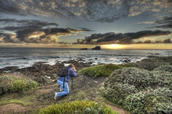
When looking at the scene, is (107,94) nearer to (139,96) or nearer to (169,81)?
(139,96)

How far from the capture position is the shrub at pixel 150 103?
176 inches

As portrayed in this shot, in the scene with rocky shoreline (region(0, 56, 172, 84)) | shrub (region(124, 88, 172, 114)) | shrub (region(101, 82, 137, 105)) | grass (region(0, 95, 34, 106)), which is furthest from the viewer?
rocky shoreline (region(0, 56, 172, 84))

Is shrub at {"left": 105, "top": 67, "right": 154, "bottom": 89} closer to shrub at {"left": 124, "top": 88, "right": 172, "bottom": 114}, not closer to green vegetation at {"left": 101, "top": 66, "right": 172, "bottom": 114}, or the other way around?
green vegetation at {"left": 101, "top": 66, "right": 172, "bottom": 114}

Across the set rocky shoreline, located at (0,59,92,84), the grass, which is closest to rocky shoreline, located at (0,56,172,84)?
rocky shoreline, located at (0,59,92,84)

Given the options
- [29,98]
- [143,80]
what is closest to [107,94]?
[143,80]

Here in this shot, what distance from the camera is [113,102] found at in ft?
20.4

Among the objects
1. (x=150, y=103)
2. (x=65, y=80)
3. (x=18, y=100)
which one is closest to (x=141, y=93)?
(x=150, y=103)

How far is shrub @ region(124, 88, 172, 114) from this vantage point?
4475mm

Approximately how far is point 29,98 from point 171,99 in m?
7.97

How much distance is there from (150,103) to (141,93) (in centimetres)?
77

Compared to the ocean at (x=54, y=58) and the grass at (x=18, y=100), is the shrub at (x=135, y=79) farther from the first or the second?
the ocean at (x=54, y=58)

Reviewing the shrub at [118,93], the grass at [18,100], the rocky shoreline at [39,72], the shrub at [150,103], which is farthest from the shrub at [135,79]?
the rocky shoreline at [39,72]

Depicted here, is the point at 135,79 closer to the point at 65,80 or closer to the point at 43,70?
the point at 65,80

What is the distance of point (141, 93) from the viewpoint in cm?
566
